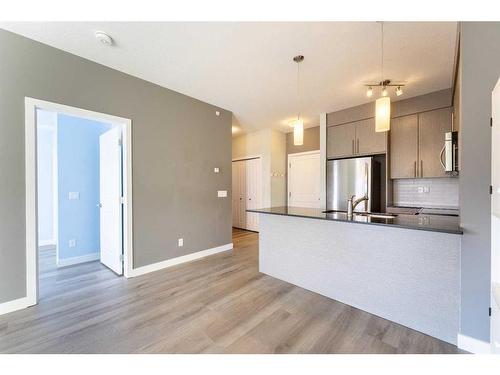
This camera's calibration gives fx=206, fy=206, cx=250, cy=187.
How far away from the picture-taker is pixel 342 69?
2.58 meters

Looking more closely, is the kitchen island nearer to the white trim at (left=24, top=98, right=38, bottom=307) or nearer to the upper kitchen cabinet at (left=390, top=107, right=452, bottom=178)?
the upper kitchen cabinet at (left=390, top=107, right=452, bottom=178)

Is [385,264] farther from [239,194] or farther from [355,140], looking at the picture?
[239,194]

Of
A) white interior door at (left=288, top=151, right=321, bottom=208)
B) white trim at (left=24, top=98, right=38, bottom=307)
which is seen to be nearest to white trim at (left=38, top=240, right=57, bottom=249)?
white trim at (left=24, top=98, right=38, bottom=307)

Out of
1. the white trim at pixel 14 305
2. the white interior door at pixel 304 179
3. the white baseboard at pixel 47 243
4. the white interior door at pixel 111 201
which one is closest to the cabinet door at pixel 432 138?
the white interior door at pixel 304 179

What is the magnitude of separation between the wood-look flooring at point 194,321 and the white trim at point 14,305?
0.20 ft

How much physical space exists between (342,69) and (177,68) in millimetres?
2071

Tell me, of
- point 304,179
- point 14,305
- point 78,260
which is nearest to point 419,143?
point 304,179

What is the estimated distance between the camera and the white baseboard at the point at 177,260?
2.86 m

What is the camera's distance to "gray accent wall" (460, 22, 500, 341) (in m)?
1.43
